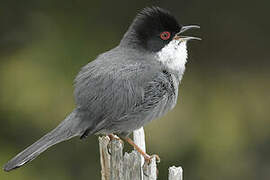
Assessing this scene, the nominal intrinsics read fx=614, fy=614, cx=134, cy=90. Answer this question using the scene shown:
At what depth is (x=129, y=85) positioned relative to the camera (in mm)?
4285

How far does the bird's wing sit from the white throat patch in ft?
0.33

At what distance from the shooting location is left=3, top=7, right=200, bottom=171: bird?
167 inches

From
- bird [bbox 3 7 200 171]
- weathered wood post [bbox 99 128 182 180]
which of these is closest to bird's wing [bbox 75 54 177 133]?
bird [bbox 3 7 200 171]

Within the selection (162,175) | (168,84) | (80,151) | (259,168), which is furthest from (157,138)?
(168,84)

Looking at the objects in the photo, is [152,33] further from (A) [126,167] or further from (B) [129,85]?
(A) [126,167]

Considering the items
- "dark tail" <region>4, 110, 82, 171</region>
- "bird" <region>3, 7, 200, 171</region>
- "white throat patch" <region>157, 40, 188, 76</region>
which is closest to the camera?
"dark tail" <region>4, 110, 82, 171</region>

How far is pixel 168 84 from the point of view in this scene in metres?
4.54

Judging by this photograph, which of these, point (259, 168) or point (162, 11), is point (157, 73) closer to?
point (162, 11)

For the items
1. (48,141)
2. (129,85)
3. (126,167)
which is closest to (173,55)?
(129,85)

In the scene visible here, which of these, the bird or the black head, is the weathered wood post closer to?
the bird

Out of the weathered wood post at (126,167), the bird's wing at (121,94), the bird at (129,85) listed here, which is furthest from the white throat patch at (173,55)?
the weathered wood post at (126,167)

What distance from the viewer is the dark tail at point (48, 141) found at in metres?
4.03

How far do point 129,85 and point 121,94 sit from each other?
92 mm

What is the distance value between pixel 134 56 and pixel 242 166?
2.93 metres
